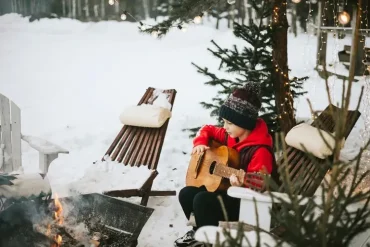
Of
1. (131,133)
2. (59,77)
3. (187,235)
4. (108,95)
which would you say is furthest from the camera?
(59,77)

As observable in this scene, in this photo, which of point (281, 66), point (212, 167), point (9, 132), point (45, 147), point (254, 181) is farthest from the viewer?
point (281, 66)

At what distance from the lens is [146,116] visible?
14.9 ft

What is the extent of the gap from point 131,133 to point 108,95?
17.8ft

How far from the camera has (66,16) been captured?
1411 cm

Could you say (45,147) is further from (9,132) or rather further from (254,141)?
(254,141)

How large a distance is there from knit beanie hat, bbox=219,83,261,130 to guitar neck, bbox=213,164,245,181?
352mm

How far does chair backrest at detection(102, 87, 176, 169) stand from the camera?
173 inches

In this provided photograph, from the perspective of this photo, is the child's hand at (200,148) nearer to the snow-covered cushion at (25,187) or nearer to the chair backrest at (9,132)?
the snow-covered cushion at (25,187)

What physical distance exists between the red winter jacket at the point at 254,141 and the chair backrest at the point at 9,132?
6.18 ft

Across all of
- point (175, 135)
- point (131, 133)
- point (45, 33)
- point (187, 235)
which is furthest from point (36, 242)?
point (45, 33)

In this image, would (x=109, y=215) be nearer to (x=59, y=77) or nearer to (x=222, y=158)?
(x=222, y=158)

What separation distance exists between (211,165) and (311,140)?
873 millimetres

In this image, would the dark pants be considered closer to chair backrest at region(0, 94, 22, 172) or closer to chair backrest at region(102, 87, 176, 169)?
chair backrest at region(102, 87, 176, 169)

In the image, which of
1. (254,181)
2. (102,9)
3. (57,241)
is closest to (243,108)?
(254,181)
